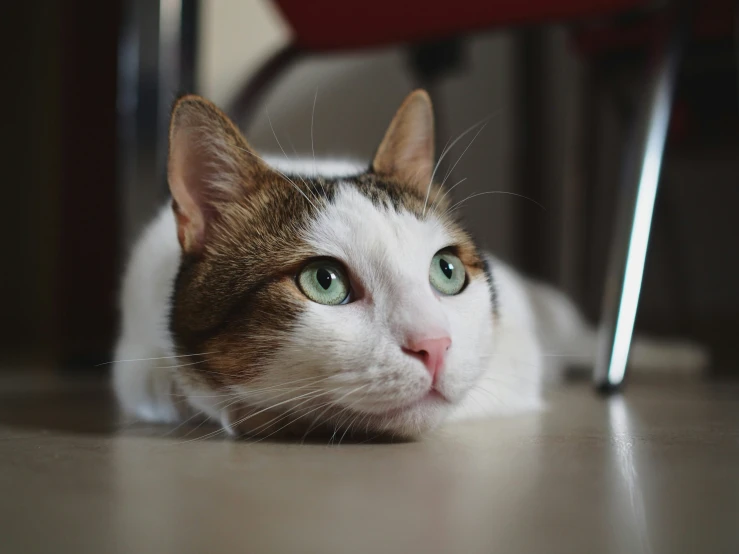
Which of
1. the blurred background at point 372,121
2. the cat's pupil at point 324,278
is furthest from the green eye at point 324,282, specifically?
the blurred background at point 372,121

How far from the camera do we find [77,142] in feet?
7.93

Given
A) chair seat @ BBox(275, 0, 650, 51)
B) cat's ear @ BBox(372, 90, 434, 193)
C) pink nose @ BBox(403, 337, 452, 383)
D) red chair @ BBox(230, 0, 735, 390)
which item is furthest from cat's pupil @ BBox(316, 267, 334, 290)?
chair seat @ BBox(275, 0, 650, 51)

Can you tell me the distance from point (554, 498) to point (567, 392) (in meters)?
0.77

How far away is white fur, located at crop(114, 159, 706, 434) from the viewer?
2.47ft

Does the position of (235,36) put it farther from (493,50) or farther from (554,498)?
(554,498)

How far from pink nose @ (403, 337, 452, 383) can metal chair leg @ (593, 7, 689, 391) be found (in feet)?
2.10

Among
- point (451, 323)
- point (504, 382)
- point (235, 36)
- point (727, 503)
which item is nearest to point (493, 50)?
point (235, 36)

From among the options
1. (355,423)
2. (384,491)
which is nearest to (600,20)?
(355,423)

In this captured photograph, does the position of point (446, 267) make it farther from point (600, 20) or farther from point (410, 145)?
point (600, 20)

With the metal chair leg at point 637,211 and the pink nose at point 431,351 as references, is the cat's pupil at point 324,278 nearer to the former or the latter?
the pink nose at point 431,351

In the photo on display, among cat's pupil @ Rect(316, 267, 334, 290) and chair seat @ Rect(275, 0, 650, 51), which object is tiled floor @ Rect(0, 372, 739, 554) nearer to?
cat's pupil @ Rect(316, 267, 334, 290)

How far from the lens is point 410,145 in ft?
3.44

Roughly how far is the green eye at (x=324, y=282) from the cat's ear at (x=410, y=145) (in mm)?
262

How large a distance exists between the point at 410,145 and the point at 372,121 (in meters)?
0.97
